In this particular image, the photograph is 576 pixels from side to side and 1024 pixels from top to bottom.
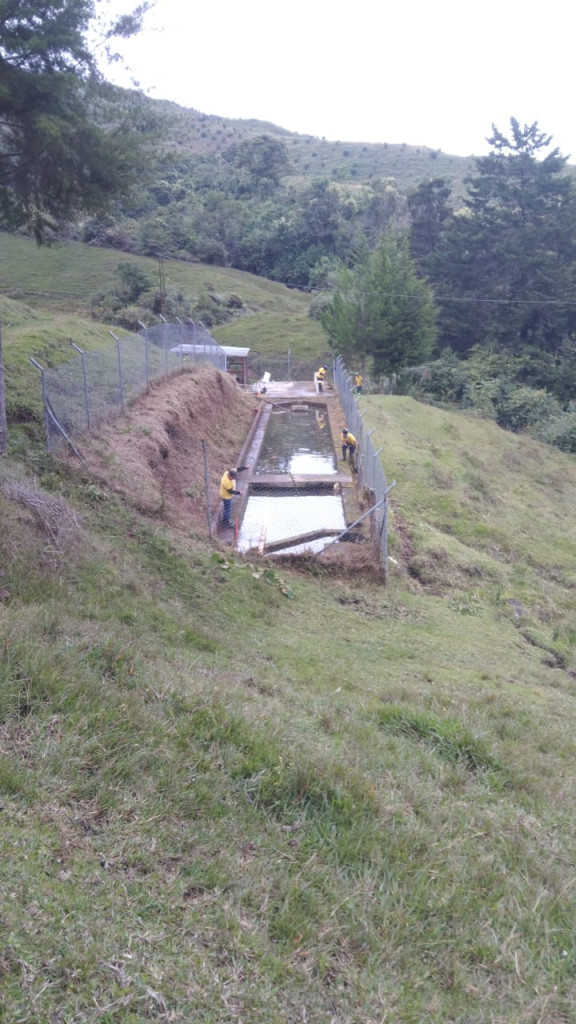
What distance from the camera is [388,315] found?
3719 centimetres

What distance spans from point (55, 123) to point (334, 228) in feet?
214

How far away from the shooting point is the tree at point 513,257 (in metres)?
44.5

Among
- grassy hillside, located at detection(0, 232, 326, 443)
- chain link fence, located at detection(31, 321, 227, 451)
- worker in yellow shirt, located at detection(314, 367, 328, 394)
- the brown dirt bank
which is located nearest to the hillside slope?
chain link fence, located at detection(31, 321, 227, 451)

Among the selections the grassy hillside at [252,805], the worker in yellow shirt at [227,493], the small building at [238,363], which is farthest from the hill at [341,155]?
the grassy hillside at [252,805]

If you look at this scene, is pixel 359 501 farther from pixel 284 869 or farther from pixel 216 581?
pixel 284 869

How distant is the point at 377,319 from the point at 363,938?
3578cm

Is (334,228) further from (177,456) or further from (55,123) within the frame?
(55,123)

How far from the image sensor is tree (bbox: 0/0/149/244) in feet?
30.9

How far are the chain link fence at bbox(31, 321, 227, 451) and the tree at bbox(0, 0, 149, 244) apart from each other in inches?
101

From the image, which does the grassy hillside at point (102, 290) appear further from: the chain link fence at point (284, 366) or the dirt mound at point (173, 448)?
the dirt mound at point (173, 448)

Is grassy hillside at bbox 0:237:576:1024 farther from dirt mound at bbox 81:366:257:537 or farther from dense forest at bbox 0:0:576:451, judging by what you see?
dense forest at bbox 0:0:576:451

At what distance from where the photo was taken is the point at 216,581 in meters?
10.5

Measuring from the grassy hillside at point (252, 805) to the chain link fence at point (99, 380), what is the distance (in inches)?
71.2

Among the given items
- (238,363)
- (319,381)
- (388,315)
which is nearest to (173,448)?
(319,381)
